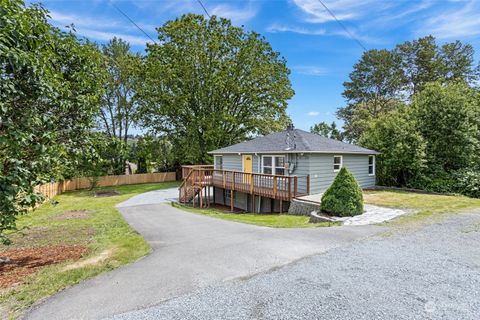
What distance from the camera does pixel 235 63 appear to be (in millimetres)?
23484

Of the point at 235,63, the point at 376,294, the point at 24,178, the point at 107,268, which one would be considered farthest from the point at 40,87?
the point at 235,63

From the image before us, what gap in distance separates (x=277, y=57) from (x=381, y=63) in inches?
563

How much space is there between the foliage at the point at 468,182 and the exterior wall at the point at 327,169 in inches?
164

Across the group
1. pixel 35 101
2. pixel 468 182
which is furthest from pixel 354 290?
pixel 468 182

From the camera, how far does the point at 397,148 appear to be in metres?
14.4

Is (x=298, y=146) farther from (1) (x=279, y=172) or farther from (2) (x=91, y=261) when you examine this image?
(2) (x=91, y=261)

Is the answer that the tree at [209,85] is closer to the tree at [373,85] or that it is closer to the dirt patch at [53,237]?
the tree at [373,85]

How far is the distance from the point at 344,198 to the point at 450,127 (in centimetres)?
1086

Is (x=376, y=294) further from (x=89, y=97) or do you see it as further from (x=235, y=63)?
(x=235, y=63)

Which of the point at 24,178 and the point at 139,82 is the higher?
A: the point at 139,82

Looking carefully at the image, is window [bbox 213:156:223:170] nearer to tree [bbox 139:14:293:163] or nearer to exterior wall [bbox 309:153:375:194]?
tree [bbox 139:14:293:163]

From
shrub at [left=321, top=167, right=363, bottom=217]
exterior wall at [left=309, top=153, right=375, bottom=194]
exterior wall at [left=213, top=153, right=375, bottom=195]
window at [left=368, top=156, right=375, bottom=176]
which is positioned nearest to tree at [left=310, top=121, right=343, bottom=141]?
window at [left=368, top=156, right=375, bottom=176]

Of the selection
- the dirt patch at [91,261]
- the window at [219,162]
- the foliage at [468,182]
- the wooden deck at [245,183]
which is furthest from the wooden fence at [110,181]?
the foliage at [468,182]

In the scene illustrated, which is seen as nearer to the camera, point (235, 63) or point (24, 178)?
point (24, 178)
